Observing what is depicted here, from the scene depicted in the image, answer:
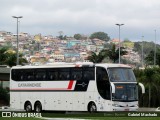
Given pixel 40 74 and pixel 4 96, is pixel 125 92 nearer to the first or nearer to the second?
pixel 40 74

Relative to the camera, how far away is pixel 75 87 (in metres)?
39.3

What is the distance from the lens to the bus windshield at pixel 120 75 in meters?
37.2

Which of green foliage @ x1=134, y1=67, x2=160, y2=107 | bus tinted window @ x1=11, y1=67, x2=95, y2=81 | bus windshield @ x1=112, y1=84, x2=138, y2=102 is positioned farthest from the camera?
green foliage @ x1=134, y1=67, x2=160, y2=107

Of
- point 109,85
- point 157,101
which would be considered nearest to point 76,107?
point 109,85

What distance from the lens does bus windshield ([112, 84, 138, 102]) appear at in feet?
121

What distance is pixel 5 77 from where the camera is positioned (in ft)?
209

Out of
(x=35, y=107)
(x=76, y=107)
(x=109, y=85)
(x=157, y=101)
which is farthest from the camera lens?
(x=157, y=101)

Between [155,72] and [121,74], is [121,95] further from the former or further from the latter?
[155,72]

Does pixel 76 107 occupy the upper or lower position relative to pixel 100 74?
lower

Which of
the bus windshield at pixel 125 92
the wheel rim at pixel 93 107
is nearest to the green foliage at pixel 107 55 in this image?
the wheel rim at pixel 93 107

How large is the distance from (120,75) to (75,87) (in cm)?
356

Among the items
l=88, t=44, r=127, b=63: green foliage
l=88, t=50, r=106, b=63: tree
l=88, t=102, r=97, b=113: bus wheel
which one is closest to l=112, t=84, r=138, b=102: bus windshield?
l=88, t=102, r=97, b=113: bus wheel

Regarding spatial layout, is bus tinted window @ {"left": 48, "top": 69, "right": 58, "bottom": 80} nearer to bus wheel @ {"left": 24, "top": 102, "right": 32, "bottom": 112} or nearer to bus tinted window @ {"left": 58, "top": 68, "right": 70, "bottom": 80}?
bus tinted window @ {"left": 58, "top": 68, "right": 70, "bottom": 80}

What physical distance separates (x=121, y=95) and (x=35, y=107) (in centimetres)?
816
